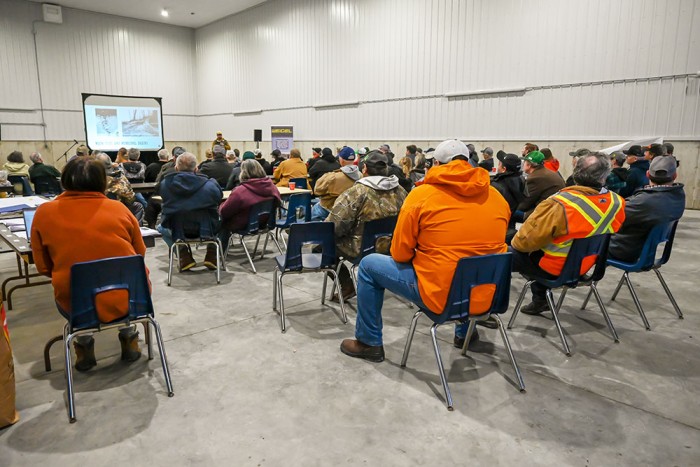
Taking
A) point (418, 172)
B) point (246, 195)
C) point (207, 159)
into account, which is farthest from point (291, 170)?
point (246, 195)

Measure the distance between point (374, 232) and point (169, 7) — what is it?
619 inches

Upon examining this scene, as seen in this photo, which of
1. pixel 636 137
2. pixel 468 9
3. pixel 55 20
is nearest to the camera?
pixel 636 137

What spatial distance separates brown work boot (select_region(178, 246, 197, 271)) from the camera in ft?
16.4

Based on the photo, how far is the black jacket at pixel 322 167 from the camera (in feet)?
24.5

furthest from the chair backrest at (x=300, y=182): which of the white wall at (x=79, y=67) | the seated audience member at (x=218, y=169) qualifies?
the white wall at (x=79, y=67)

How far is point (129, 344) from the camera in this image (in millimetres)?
2932

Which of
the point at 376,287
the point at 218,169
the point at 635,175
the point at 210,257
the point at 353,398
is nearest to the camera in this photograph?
the point at 353,398

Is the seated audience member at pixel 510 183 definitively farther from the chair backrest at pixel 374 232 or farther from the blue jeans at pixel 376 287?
the blue jeans at pixel 376 287

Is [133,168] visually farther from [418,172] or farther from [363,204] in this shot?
[363,204]

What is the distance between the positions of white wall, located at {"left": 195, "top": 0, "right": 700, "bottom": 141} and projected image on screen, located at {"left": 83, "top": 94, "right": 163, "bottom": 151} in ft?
11.4

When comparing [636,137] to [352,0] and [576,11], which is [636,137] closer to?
[576,11]

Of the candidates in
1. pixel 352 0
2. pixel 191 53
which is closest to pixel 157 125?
pixel 191 53

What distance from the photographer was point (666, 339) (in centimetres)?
329

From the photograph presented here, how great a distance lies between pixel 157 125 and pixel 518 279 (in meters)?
15.1
